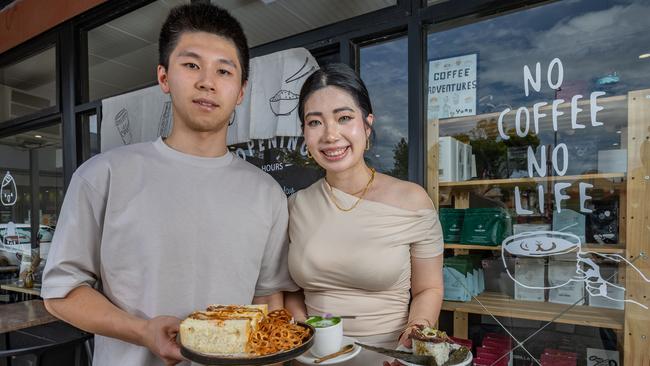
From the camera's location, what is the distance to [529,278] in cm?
175

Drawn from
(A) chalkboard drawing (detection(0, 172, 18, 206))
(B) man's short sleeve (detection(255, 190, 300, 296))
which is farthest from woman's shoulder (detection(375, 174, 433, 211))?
(A) chalkboard drawing (detection(0, 172, 18, 206))

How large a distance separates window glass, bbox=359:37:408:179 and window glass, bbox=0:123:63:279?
10.5 feet

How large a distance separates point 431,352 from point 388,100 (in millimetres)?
1350

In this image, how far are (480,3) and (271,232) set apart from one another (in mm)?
1336

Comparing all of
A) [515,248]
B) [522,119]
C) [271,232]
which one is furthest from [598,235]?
[271,232]

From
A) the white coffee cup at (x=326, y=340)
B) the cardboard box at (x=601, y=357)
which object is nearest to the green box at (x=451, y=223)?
the cardboard box at (x=601, y=357)

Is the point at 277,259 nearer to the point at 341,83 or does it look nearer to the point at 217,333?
the point at 217,333

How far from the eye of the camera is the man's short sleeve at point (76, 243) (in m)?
1.08

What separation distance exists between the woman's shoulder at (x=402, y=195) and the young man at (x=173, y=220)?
15.8 inches

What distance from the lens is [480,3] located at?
1729mm

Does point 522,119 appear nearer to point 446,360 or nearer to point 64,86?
point 446,360

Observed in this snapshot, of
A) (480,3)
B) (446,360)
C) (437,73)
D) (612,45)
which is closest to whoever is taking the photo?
(446,360)

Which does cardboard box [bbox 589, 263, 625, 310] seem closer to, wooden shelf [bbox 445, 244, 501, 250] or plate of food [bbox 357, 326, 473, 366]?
wooden shelf [bbox 445, 244, 501, 250]

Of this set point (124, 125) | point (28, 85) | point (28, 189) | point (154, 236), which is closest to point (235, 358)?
point (154, 236)
